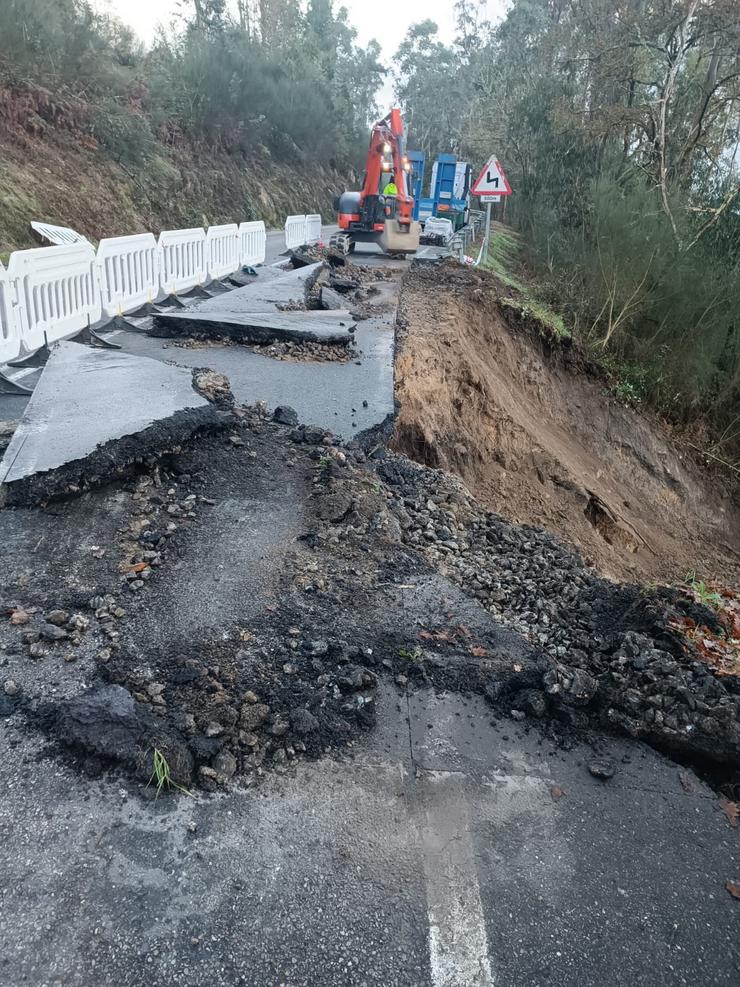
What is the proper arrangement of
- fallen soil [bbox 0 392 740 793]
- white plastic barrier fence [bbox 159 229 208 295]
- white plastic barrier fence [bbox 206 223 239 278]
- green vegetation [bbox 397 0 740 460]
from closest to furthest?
fallen soil [bbox 0 392 740 793]
white plastic barrier fence [bbox 159 229 208 295]
white plastic barrier fence [bbox 206 223 239 278]
green vegetation [bbox 397 0 740 460]

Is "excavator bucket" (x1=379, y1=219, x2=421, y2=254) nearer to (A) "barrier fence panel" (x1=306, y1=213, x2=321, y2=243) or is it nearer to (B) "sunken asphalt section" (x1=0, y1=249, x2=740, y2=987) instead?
(A) "barrier fence panel" (x1=306, y1=213, x2=321, y2=243)

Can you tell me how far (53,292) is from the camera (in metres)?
7.43

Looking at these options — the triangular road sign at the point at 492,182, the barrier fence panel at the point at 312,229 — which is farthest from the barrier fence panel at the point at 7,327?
the barrier fence panel at the point at 312,229

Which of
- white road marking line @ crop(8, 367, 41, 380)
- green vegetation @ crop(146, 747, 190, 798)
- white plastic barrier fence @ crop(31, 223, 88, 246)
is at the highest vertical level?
white plastic barrier fence @ crop(31, 223, 88, 246)

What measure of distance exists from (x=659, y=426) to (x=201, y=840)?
39.9 feet

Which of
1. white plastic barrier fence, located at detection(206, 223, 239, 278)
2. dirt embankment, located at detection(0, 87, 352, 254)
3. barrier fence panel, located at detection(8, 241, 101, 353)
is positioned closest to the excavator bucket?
white plastic barrier fence, located at detection(206, 223, 239, 278)

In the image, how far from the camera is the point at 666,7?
14.9 meters

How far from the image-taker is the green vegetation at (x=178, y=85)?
17375 mm

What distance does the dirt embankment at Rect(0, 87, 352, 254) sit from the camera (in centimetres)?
1495

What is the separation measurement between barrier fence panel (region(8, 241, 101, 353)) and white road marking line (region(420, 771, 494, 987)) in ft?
21.0

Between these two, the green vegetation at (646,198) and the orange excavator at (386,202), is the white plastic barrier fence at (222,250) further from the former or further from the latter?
the green vegetation at (646,198)

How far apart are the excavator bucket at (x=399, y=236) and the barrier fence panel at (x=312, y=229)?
12.9ft

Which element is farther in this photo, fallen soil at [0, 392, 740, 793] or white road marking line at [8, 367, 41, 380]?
white road marking line at [8, 367, 41, 380]

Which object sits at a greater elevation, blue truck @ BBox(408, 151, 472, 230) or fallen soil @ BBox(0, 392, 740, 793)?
blue truck @ BBox(408, 151, 472, 230)
